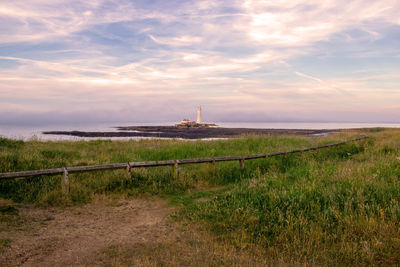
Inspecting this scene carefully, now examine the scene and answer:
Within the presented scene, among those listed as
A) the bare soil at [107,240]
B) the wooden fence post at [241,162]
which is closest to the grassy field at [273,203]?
the wooden fence post at [241,162]

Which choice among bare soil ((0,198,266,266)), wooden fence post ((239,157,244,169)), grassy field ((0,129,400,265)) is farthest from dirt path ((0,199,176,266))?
wooden fence post ((239,157,244,169))

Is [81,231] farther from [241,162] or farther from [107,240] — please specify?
[241,162]

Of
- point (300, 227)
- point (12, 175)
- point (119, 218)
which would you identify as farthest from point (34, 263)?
point (300, 227)

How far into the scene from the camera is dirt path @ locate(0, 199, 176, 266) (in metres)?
4.49

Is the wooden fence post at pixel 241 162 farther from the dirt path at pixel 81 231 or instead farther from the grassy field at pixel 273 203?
the dirt path at pixel 81 231

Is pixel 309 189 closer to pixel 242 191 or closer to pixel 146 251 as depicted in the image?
pixel 242 191

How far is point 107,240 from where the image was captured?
517cm

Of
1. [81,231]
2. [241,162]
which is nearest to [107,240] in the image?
[81,231]

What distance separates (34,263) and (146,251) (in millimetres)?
1746

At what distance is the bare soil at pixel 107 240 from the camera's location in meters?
4.29

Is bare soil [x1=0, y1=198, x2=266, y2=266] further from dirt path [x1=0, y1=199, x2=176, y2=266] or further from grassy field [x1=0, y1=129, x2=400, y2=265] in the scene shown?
grassy field [x1=0, y1=129, x2=400, y2=265]

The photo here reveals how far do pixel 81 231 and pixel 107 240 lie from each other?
84 centimetres

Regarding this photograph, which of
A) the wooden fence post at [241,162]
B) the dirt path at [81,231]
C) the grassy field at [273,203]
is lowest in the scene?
the dirt path at [81,231]

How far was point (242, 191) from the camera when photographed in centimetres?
729
